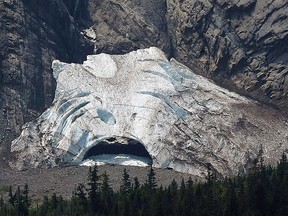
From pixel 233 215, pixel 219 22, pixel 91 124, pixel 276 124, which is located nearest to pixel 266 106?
pixel 276 124

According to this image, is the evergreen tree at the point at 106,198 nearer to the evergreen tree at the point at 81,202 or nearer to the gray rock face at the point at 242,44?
the evergreen tree at the point at 81,202

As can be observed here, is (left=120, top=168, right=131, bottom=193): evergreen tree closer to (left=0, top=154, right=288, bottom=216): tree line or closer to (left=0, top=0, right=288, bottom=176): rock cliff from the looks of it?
(left=0, top=154, right=288, bottom=216): tree line

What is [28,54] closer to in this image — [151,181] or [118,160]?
[118,160]

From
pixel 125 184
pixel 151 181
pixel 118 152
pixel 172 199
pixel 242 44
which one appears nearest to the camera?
pixel 172 199

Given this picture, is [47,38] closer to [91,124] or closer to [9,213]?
[91,124]

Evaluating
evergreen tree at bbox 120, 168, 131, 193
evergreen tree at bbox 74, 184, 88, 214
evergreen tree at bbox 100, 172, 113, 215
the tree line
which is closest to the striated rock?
evergreen tree at bbox 120, 168, 131, 193

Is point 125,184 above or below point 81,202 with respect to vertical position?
above

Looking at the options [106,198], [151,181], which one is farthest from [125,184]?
[106,198]

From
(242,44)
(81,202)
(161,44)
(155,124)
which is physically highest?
(161,44)
